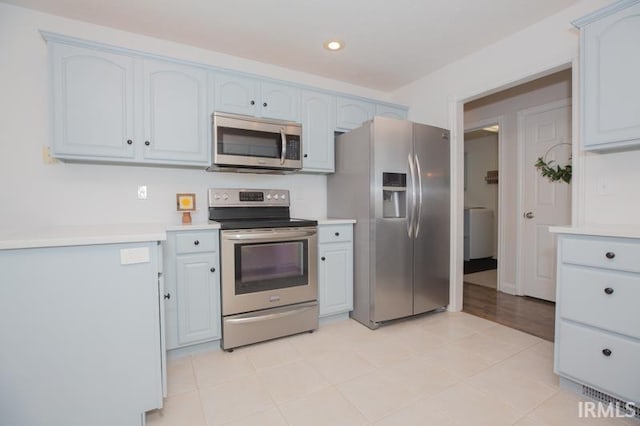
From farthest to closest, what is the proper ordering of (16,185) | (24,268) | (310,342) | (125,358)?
(310,342), (16,185), (125,358), (24,268)

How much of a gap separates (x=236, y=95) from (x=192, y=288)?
1.59 metres

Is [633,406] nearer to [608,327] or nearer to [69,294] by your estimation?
[608,327]

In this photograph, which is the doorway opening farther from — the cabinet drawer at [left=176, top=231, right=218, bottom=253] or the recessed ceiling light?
the cabinet drawer at [left=176, top=231, right=218, bottom=253]

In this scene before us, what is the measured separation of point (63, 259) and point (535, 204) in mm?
4226

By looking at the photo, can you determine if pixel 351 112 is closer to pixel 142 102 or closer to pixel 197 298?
pixel 142 102

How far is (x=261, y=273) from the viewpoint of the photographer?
233 cm

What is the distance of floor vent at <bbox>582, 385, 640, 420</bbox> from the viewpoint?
1.49 metres

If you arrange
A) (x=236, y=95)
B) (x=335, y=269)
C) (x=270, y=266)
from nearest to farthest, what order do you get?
(x=270, y=266)
(x=236, y=95)
(x=335, y=269)

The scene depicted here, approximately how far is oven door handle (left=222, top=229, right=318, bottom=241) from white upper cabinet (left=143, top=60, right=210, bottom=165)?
0.67 m

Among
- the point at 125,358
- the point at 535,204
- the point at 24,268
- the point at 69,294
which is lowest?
the point at 125,358

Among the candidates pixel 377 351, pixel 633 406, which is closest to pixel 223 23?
pixel 377 351

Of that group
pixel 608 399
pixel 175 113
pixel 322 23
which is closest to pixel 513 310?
pixel 608 399

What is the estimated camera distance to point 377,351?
2.19 m

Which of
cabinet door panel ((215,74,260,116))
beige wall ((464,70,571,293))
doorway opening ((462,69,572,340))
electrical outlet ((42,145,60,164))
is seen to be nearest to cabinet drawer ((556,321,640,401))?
doorway opening ((462,69,572,340))
